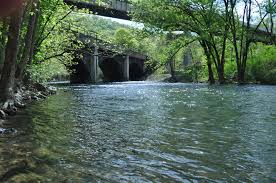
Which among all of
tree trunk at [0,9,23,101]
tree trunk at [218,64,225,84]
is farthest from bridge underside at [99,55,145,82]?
tree trunk at [0,9,23,101]

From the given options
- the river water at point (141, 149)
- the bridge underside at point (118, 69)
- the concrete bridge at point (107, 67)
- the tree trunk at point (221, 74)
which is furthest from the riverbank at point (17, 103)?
the bridge underside at point (118, 69)

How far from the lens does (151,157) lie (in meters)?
6.84

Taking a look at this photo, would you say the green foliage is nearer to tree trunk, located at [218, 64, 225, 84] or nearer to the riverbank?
tree trunk, located at [218, 64, 225, 84]

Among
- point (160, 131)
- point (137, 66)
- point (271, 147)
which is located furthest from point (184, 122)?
point (137, 66)

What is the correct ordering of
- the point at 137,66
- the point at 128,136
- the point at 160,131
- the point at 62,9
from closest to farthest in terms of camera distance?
the point at 128,136 < the point at 160,131 < the point at 62,9 < the point at 137,66

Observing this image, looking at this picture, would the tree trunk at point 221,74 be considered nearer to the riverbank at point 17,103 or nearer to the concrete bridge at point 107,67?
the concrete bridge at point 107,67

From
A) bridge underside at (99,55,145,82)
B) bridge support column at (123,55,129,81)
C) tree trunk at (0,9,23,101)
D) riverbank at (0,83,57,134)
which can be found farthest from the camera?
bridge underside at (99,55,145,82)

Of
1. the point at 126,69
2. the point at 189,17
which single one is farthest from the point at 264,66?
the point at 126,69

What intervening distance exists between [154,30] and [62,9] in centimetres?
1634

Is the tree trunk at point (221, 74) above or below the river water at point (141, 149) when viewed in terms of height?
above

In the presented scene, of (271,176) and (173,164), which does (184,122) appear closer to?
Result: (173,164)

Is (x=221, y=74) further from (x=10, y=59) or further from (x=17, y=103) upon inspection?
(x=10, y=59)

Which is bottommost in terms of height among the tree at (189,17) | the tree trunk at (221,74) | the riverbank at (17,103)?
Result: the riverbank at (17,103)

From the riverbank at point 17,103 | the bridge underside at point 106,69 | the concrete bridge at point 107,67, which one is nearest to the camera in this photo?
the riverbank at point 17,103
